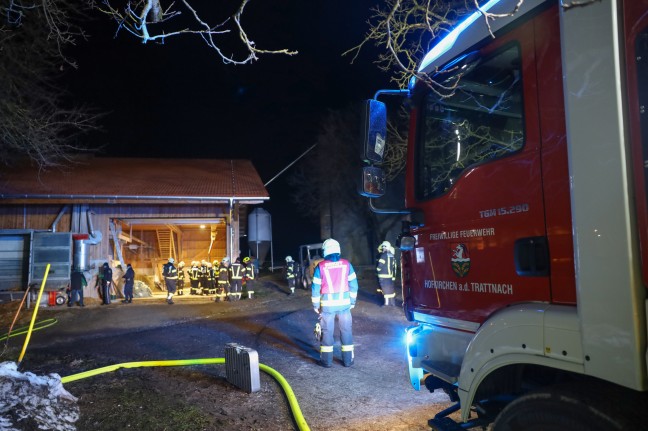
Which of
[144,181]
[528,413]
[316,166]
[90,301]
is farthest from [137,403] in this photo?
[316,166]

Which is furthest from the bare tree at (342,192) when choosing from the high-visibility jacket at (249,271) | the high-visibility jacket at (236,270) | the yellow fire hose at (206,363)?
the yellow fire hose at (206,363)

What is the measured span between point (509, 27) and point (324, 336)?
5.05 m

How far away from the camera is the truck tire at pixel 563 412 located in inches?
75.1

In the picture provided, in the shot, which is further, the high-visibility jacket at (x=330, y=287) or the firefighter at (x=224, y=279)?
the firefighter at (x=224, y=279)

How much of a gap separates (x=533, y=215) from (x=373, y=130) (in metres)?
1.50

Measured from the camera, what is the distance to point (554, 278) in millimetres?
2357

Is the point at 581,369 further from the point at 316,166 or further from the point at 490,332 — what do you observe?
the point at 316,166

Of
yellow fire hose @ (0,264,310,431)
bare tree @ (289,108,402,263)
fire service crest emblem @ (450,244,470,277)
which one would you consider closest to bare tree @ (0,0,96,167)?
yellow fire hose @ (0,264,310,431)

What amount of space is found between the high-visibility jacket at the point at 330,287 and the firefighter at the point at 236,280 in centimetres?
872

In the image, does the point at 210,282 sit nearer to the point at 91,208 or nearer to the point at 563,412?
the point at 91,208

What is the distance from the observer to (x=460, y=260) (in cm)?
305

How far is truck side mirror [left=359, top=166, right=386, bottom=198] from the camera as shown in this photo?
3.62 m

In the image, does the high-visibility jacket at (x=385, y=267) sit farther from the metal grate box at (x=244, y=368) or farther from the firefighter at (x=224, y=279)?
the metal grate box at (x=244, y=368)

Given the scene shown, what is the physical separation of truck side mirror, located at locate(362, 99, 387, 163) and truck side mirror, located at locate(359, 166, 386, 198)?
9cm
